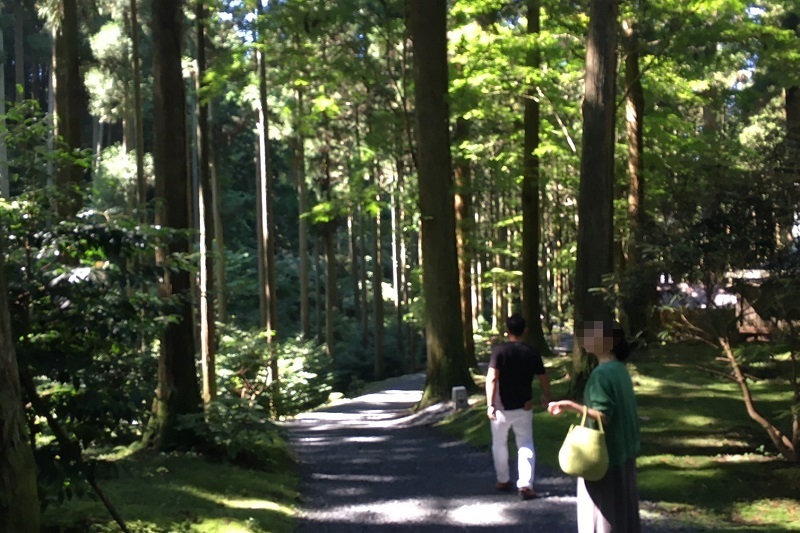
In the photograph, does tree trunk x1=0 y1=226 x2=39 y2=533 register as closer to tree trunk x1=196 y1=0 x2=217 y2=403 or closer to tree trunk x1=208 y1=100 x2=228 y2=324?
tree trunk x1=196 y1=0 x2=217 y2=403

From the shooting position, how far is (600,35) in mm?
12742

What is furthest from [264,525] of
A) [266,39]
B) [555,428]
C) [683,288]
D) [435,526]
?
[266,39]

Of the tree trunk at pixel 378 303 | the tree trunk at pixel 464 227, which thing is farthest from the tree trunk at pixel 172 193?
the tree trunk at pixel 378 303

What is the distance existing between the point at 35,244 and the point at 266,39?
1437 centimetres

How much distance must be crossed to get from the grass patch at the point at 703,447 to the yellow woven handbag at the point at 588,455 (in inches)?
120

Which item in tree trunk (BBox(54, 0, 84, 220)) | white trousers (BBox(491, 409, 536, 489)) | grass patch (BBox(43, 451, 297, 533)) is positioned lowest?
grass patch (BBox(43, 451, 297, 533))

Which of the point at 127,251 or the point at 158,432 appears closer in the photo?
the point at 127,251

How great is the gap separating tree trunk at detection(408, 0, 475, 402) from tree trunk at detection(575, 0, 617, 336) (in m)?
5.04

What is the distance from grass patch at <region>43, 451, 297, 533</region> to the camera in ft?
24.1

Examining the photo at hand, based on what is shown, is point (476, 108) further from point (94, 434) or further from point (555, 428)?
point (94, 434)

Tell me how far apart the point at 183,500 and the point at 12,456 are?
3.98 metres

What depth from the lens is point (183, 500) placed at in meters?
8.78

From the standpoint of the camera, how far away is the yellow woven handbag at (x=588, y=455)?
5273 millimetres

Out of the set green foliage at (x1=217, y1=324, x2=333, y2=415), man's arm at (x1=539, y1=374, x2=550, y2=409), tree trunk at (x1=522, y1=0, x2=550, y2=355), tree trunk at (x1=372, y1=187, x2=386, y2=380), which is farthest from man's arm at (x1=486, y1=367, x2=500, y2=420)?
tree trunk at (x1=372, y1=187, x2=386, y2=380)
